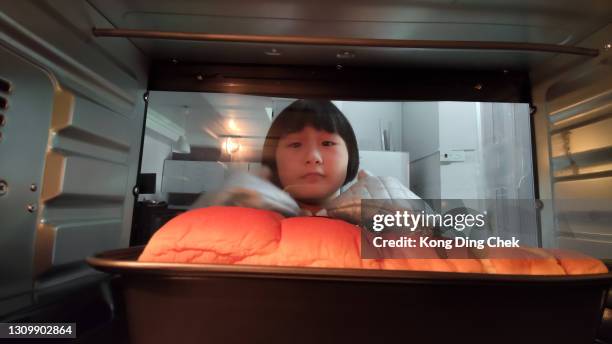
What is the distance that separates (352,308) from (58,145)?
76 centimetres

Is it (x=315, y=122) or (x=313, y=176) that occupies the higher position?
(x=315, y=122)

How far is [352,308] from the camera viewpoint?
440 millimetres

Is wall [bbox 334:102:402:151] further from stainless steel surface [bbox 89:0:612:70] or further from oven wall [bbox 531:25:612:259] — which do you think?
oven wall [bbox 531:25:612:259]

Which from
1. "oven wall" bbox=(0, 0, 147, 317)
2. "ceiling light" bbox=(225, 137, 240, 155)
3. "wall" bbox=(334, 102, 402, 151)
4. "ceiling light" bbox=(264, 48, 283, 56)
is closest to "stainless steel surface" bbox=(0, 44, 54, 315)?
"oven wall" bbox=(0, 0, 147, 317)

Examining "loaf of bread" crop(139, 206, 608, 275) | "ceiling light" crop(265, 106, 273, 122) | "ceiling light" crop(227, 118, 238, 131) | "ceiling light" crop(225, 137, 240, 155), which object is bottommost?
"loaf of bread" crop(139, 206, 608, 275)

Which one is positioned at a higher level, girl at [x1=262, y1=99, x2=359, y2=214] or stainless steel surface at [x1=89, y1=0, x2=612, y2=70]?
stainless steel surface at [x1=89, y1=0, x2=612, y2=70]

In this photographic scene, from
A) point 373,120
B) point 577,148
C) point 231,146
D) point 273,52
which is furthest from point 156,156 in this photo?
point 577,148

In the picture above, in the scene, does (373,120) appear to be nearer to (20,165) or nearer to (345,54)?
(345,54)

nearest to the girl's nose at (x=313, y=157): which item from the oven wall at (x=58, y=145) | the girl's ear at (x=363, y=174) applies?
the girl's ear at (x=363, y=174)

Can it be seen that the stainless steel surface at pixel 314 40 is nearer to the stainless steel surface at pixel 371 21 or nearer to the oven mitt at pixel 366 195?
the stainless steel surface at pixel 371 21

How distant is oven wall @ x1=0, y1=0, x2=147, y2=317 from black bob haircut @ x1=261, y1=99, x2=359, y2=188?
497 mm

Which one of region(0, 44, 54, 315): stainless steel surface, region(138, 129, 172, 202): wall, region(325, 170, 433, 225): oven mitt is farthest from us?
region(138, 129, 172, 202): wall

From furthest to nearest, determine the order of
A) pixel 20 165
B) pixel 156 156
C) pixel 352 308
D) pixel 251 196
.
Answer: pixel 156 156 → pixel 251 196 → pixel 20 165 → pixel 352 308

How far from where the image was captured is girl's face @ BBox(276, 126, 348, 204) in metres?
0.99
